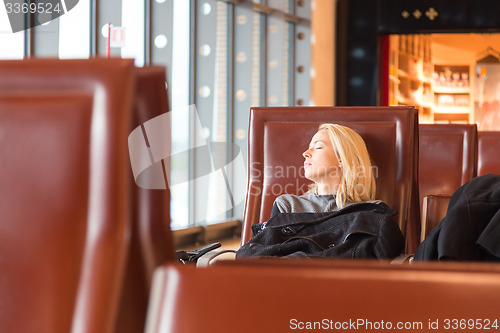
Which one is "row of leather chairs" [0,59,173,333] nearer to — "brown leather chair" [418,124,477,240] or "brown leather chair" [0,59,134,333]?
"brown leather chair" [0,59,134,333]

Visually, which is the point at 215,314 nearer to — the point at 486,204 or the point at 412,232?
the point at 486,204

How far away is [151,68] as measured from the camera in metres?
0.63

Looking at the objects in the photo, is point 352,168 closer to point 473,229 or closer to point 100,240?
point 473,229

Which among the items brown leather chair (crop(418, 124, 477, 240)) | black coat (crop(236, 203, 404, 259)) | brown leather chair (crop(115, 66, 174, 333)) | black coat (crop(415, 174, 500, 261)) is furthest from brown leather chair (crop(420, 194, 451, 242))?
brown leather chair (crop(115, 66, 174, 333))

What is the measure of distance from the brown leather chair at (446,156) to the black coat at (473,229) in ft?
6.87

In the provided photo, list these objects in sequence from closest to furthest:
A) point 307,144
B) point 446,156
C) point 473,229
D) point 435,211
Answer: point 473,229
point 435,211
point 307,144
point 446,156

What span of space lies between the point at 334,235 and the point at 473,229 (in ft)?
2.47

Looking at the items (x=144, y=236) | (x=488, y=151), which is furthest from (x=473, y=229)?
(x=488, y=151)

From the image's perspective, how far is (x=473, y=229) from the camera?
164 centimetres

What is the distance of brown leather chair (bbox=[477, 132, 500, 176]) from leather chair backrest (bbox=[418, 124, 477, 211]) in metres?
0.51

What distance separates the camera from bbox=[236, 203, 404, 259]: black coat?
227cm

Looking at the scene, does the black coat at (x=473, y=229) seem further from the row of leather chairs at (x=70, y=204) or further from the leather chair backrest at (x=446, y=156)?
the leather chair backrest at (x=446, y=156)

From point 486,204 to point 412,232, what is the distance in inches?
40.5

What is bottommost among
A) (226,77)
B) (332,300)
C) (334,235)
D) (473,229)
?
(334,235)
